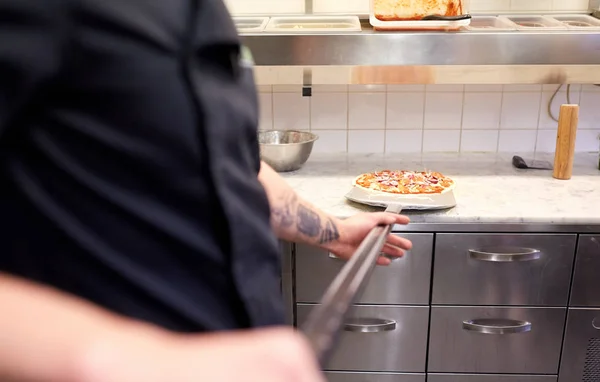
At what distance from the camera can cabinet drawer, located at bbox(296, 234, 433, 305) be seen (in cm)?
155

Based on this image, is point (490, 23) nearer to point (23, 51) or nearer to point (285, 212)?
point (285, 212)

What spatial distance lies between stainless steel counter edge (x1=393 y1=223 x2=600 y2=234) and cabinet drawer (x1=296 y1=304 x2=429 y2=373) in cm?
23

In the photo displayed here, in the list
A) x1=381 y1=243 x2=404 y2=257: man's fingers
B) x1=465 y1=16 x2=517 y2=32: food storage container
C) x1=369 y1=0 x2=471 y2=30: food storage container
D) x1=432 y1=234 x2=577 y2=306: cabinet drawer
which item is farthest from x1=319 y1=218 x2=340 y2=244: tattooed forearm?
x1=465 y1=16 x2=517 y2=32: food storage container

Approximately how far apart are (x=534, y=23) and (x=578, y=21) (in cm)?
14

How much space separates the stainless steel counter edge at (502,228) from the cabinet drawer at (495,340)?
22cm

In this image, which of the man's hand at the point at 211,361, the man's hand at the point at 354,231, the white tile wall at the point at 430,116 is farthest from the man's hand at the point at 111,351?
the white tile wall at the point at 430,116

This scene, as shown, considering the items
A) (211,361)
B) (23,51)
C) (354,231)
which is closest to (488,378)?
(354,231)

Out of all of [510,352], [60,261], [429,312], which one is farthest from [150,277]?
[510,352]

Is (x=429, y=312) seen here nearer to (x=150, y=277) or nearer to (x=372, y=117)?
(x=372, y=117)

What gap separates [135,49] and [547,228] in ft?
4.21

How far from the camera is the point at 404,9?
1.64m

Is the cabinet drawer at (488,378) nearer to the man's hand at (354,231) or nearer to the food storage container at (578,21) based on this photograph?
the man's hand at (354,231)

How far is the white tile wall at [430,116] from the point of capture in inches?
79.4

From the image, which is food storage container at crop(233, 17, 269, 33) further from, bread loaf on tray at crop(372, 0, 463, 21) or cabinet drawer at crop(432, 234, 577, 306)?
cabinet drawer at crop(432, 234, 577, 306)
